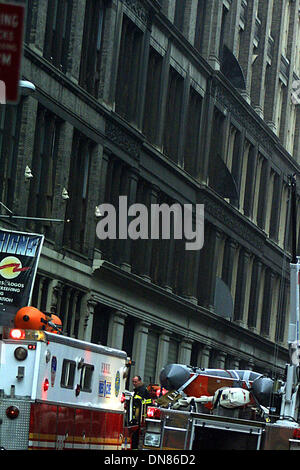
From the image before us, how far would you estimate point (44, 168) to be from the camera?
37656mm

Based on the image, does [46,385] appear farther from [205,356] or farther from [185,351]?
[205,356]

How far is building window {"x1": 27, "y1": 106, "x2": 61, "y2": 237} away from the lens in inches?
1449

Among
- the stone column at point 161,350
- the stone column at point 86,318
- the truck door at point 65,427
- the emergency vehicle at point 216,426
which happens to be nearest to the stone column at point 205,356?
the stone column at point 161,350

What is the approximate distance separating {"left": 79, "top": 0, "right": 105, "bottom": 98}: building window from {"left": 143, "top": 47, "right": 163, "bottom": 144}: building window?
209 inches

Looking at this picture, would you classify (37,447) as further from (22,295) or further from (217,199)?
(217,199)

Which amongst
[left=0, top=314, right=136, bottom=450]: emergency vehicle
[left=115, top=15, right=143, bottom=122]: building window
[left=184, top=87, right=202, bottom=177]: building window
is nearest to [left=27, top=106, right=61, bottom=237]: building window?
[left=115, top=15, right=143, bottom=122]: building window

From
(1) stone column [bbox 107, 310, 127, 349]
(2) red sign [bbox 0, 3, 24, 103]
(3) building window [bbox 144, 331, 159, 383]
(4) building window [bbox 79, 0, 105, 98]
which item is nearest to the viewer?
(2) red sign [bbox 0, 3, 24, 103]

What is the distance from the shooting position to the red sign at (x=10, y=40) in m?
8.75

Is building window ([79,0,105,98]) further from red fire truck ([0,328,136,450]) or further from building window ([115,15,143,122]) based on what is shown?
red fire truck ([0,328,136,450])

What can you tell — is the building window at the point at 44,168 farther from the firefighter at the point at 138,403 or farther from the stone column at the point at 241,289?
the stone column at the point at 241,289

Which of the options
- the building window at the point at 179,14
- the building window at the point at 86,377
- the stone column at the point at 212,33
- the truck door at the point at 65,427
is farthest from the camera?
the stone column at the point at 212,33

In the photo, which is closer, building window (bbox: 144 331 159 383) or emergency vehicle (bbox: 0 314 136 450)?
emergency vehicle (bbox: 0 314 136 450)

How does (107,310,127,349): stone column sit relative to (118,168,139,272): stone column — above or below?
below

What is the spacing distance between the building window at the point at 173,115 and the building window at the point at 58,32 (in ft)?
35.6
